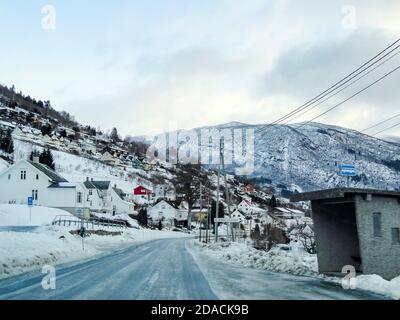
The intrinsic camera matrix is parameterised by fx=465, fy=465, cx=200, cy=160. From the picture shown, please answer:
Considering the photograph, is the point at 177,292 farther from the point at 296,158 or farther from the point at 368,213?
the point at 296,158

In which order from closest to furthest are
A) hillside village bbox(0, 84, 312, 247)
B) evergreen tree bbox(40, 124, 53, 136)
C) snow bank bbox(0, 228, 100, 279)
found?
snow bank bbox(0, 228, 100, 279), hillside village bbox(0, 84, 312, 247), evergreen tree bbox(40, 124, 53, 136)

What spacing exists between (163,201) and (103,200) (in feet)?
98.9

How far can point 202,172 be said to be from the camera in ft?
282

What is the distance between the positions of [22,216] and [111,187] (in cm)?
5313

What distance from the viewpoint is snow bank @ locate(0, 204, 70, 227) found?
48.2 m

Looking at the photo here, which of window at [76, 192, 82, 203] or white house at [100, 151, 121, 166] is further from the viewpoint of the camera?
white house at [100, 151, 121, 166]

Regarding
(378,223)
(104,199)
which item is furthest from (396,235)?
(104,199)

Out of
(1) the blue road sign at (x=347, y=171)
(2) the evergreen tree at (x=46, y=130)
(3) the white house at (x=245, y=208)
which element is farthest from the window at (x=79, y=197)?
(2) the evergreen tree at (x=46, y=130)

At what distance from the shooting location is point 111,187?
4146 inches

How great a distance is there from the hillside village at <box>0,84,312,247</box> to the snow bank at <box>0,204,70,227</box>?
16.9ft

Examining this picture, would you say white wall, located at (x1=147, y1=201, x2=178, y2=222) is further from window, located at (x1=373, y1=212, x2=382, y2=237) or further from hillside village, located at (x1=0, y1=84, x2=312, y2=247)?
window, located at (x1=373, y1=212, x2=382, y2=237)

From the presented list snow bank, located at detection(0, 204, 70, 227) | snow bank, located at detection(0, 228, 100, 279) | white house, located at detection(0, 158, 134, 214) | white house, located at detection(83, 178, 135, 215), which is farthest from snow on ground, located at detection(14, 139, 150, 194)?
snow bank, located at detection(0, 228, 100, 279)

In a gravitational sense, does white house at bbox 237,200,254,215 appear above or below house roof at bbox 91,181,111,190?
below
